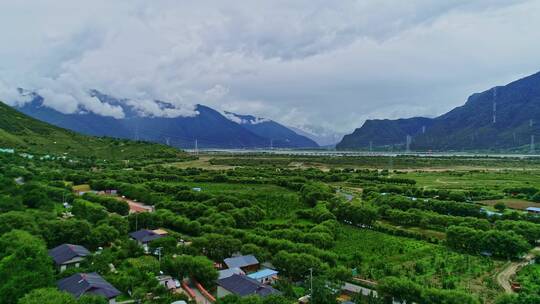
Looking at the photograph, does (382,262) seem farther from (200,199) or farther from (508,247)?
(200,199)

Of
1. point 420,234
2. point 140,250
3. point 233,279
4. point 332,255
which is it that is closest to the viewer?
point 233,279

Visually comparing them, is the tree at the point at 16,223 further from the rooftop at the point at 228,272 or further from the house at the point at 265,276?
the house at the point at 265,276

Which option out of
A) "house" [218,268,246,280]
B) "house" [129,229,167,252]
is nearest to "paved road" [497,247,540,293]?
"house" [218,268,246,280]

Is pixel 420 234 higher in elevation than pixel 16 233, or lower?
lower

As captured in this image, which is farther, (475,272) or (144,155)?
(144,155)

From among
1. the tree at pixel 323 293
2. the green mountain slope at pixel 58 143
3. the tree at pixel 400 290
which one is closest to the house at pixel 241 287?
the tree at pixel 323 293

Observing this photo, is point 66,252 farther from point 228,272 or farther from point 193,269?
point 228,272

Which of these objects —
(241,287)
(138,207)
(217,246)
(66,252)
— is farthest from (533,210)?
(66,252)

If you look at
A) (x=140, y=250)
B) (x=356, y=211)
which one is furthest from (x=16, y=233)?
(x=356, y=211)
